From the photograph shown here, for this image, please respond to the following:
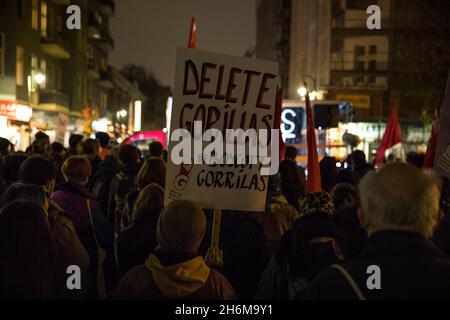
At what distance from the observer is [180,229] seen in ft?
12.2

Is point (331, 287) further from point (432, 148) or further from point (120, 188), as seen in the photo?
point (120, 188)

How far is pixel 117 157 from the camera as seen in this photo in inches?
349

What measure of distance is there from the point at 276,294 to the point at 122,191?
3427 millimetres

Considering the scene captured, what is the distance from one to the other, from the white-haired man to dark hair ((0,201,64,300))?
1.86 meters

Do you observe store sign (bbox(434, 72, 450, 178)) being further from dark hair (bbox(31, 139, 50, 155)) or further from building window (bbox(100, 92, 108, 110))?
building window (bbox(100, 92, 108, 110))

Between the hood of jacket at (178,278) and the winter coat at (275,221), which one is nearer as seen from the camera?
the hood of jacket at (178,278)

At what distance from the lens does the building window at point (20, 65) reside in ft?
101

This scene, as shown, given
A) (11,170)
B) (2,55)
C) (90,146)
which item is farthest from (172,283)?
(2,55)

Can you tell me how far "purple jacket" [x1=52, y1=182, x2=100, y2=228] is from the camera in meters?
5.99

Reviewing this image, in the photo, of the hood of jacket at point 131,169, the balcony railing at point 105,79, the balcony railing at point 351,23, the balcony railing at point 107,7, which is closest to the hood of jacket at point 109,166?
the hood of jacket at point 131,169

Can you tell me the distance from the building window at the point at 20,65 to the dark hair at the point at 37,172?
1056 inches

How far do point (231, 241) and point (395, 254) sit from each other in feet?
9.78

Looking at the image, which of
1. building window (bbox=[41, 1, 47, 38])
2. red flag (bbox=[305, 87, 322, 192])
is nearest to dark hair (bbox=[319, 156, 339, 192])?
red flag (bbox=[305, 87, 322, 192])

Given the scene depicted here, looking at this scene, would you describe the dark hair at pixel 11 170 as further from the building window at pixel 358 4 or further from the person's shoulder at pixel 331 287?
the building window at pixel 358 4
